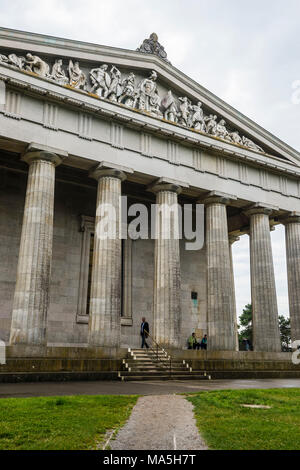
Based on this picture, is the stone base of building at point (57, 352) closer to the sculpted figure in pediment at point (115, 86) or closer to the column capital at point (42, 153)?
the column capital at point (42, 153)

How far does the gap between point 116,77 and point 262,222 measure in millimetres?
13625

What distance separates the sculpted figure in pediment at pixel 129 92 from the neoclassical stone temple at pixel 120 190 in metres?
0.08

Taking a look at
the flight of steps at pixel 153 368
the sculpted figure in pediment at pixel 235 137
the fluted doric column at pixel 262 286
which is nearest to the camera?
the flight of steps at pixel 153 368

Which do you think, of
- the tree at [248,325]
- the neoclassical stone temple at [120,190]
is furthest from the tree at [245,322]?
the neoclassical stone temple at [120,190]

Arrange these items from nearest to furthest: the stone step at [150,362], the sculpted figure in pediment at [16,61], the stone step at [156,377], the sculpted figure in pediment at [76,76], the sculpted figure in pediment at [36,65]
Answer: the stone step at [156,377] < the stone step at [150,362] < the sculpted figure in pediment at [16,61] < the sculpted figure in pediment at [36,65] < the sculpted figure in pediment at [76,76]

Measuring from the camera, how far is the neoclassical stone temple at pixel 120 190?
21.3 m

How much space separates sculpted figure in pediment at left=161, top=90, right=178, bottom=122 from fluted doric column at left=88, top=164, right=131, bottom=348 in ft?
19.6

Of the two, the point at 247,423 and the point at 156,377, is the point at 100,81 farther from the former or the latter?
the point at 247,423

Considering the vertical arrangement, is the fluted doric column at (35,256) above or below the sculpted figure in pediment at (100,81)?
below

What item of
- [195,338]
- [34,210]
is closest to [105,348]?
[34,210]

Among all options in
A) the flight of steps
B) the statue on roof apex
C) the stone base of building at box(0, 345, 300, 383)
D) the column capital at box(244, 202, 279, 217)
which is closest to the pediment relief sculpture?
the statue on roof apex

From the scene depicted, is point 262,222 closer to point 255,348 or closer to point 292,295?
point 292,295

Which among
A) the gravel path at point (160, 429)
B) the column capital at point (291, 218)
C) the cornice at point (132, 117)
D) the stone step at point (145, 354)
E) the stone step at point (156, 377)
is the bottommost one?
the stone step at point (156, 377)

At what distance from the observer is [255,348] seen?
89.0ft
